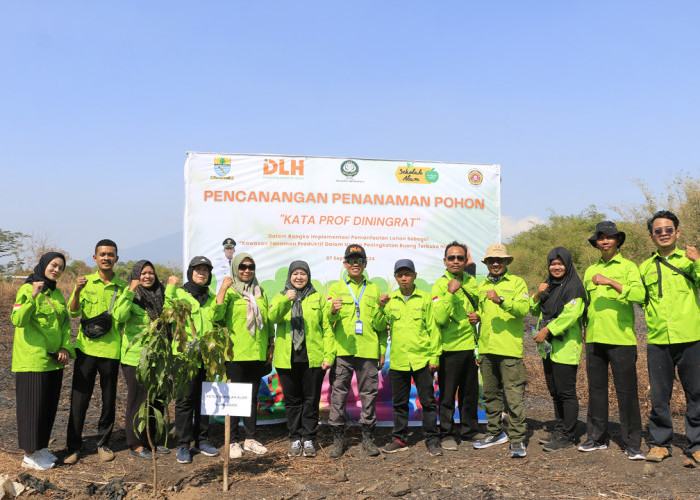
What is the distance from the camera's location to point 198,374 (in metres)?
5.33

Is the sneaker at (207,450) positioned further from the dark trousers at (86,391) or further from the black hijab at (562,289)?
the black hijab at (562,289)

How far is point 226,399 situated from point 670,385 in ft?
12.9

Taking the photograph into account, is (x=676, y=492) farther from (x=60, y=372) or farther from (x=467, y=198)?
(x=60, y=372)

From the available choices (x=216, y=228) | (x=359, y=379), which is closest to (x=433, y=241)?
(x=359, y=379)

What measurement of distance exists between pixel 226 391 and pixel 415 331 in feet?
6.26

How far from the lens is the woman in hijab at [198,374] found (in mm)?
5211

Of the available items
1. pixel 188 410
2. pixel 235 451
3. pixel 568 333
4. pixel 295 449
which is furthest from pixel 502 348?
pixel 188 410

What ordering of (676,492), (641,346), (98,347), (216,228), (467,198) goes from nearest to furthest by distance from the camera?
(676,492), (98,347), (216,228), (467,198), (641,346)

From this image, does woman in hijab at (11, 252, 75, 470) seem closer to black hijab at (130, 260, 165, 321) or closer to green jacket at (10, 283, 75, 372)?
green jacket at (10, 283, 75, 372)

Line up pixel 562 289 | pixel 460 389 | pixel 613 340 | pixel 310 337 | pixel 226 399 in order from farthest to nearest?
pixel 460 389, pixel 310 337, pixel 562 289, pixel 613 340, pixel 226 399

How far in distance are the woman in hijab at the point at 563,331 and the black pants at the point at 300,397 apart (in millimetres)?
2202

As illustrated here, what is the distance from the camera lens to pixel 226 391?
445 centimetres

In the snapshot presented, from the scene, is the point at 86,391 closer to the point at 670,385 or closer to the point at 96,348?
the point at 96,348

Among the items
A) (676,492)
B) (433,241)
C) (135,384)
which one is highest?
(433,241)
